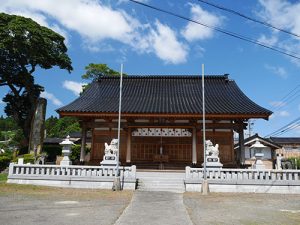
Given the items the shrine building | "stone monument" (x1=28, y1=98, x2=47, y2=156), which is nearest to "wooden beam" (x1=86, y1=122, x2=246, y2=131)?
the shrine building

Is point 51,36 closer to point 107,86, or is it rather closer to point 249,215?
point 107,86

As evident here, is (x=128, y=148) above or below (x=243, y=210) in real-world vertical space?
above

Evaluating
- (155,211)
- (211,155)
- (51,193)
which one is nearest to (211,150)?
(211,155)

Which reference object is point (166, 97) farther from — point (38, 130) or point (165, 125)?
point (38, 130)

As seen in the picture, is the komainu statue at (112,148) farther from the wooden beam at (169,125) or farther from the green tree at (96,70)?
the green tree at (96,70)

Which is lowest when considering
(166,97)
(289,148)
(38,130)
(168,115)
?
(289,148)

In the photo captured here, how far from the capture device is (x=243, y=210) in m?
9.67

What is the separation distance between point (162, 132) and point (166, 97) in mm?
3735

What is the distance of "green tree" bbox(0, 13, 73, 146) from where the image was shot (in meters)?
34.1

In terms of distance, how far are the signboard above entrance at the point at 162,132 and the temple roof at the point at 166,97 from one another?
1620 mm

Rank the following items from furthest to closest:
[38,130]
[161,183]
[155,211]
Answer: [38,130] → [161,183] → [155,211]

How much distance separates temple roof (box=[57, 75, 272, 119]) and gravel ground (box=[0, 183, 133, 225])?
7.72 m

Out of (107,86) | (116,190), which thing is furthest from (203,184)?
(107,86)

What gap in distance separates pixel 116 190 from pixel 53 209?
5561 millimetres
